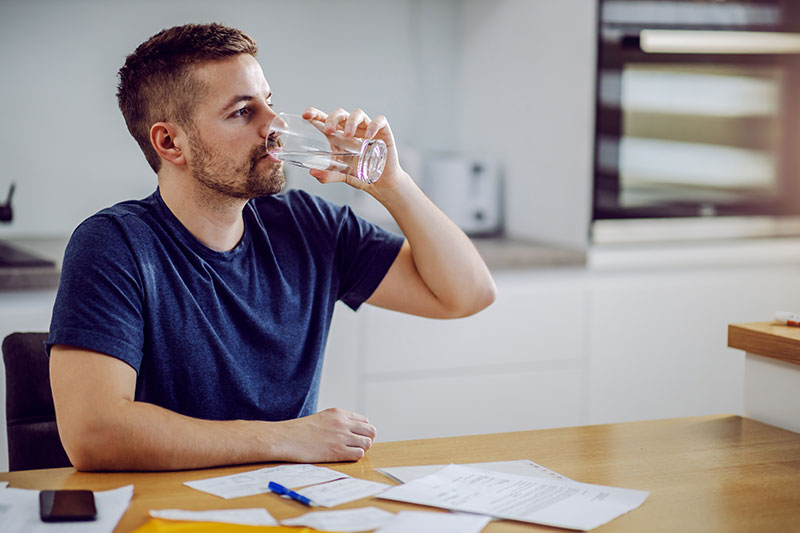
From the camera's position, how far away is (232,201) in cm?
150

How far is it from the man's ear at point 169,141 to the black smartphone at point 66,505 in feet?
2.03

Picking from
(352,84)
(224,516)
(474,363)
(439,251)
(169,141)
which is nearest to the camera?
(224,516)

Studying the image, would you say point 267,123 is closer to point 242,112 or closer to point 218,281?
point 242,112

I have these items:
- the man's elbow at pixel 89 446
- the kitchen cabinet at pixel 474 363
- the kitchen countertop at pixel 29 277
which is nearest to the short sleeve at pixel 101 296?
the man's elbow at pixel 89 446

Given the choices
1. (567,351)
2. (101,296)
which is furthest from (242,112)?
(567,351)

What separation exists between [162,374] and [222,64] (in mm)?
492

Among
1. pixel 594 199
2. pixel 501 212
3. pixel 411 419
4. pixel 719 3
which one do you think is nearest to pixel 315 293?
pixel 411 419

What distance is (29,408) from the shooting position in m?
1.44

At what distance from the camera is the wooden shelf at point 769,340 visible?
1406 mm

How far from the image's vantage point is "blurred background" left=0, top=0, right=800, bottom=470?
260 cm

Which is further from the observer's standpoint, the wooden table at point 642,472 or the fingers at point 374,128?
the fingers at point 374,128

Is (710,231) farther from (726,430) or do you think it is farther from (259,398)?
(259,398)

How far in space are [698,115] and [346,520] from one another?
7.16 ft

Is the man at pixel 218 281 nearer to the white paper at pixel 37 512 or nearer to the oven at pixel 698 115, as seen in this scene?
the white paper at pixel 37 512
